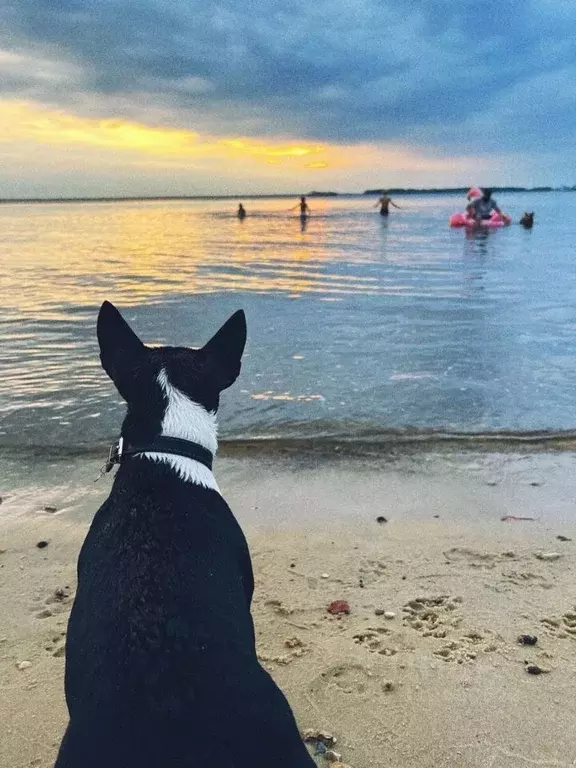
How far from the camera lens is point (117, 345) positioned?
3.04 meters

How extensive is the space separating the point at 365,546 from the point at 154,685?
302 cm

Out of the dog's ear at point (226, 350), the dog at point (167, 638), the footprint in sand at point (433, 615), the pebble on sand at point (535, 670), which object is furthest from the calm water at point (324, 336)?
the dog at point (167, 638)

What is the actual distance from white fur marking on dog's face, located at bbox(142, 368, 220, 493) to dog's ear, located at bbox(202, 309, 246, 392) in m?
0.24

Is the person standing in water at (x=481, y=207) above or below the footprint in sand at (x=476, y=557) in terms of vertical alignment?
above

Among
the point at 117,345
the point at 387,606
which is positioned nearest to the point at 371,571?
the point at 387,606

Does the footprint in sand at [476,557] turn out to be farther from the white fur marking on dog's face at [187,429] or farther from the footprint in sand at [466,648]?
the white fur marking on dog's face at [187,429]

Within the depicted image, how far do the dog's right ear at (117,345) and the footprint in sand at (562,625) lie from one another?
107 inches

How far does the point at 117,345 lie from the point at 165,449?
0.67 metres

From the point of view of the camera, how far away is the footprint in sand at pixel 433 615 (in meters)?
3.71

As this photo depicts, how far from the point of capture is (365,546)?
186 inches

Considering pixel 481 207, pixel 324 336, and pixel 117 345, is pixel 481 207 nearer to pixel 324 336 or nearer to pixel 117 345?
pixel 324 336

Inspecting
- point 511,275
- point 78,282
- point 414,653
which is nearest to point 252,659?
point 414,653

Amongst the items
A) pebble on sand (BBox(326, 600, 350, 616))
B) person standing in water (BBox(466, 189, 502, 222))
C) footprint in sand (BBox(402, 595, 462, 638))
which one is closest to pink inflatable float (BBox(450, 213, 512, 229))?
person standing in water (BBox(466, 189, 502, 222))

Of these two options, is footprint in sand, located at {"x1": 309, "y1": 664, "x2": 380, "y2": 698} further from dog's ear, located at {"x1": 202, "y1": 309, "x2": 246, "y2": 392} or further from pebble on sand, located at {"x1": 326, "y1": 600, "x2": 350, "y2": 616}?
dog's ear, located at {"x1": 202, "y1": 309, "x2": 246, "y2": 392}
